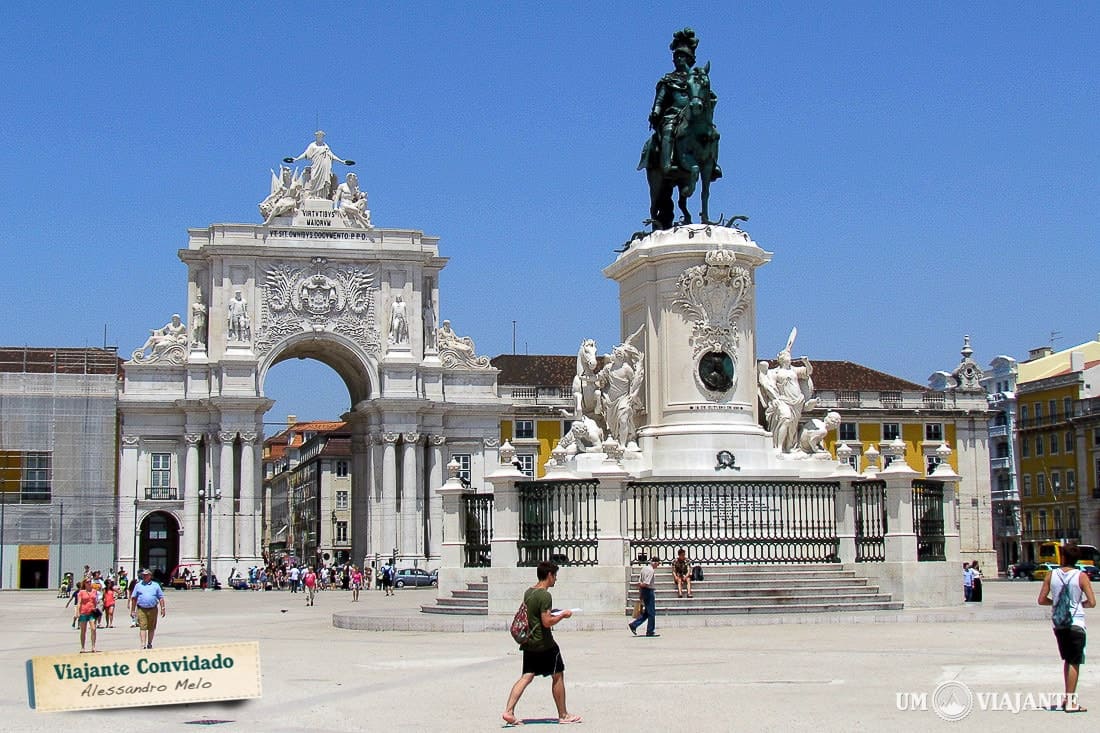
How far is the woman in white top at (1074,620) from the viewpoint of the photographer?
11875mm

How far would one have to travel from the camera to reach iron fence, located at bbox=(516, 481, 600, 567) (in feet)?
73.7

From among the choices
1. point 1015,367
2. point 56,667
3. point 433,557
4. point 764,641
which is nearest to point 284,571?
point 433,557

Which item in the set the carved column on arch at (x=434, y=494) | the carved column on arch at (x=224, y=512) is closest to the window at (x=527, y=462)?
the carved column on arch at (x=434, y=494)

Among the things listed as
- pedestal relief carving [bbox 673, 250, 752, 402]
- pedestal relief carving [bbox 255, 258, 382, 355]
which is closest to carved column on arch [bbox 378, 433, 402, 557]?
pedestal relief carving [bbox 255, 258, 382, 355]

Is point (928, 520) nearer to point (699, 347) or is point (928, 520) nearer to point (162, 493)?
point (699, 347)

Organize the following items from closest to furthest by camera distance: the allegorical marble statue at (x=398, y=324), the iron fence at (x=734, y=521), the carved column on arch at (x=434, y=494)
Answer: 1. the iron fence at (x=734, y=521)
2. the carved column on arch at (x=434, y=494)
3. the allegorical marble statue at (x=398, y=324)

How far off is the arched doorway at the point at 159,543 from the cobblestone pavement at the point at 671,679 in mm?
52593

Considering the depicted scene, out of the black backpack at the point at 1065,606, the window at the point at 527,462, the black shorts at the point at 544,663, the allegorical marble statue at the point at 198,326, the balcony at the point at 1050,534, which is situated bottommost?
the black shorts at the point at 544,663

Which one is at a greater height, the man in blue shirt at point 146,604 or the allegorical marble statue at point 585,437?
the allegorical marble statue at point 585,437

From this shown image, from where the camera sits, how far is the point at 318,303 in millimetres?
72625

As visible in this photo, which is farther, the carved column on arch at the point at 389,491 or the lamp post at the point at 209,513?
the carved column on arch at the point at 389,491

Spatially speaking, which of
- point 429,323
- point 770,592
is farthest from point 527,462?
point 770,592

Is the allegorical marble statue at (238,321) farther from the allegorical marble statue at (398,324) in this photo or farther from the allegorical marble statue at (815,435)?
the allegorical marble statue at (815,435)

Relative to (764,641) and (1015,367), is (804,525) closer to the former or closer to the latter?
(764,641)
